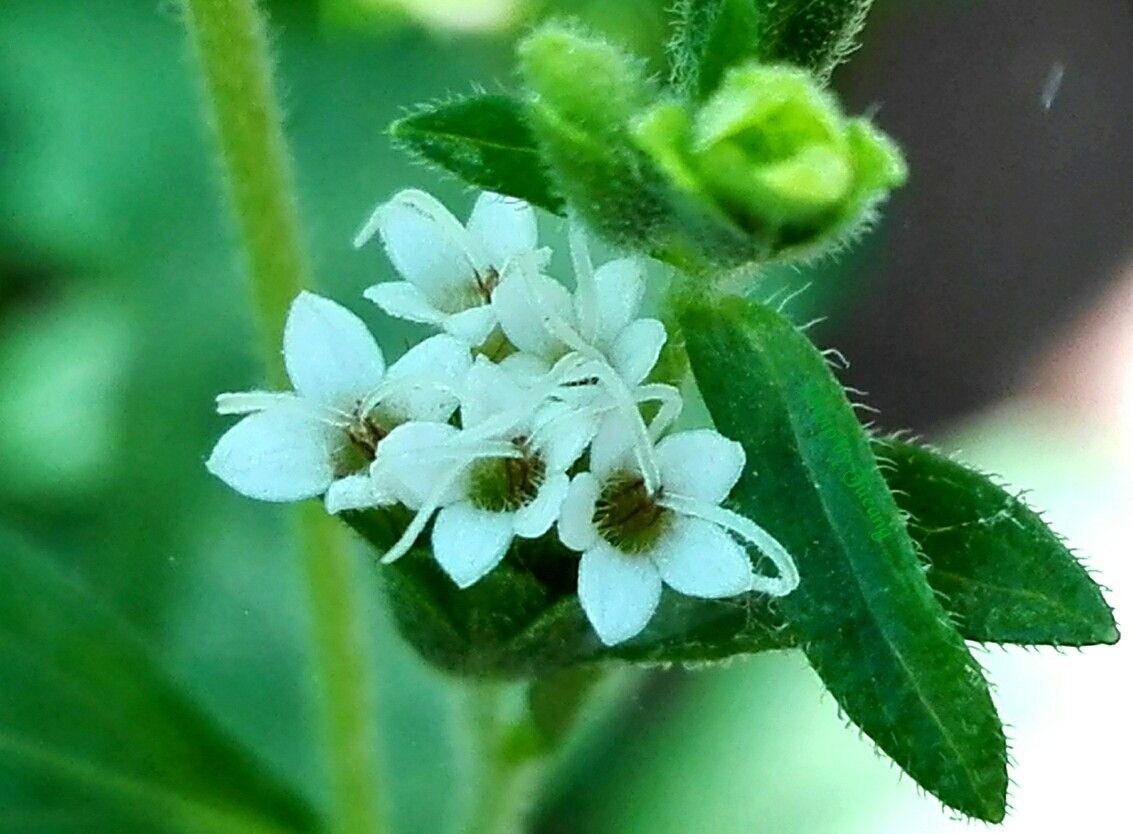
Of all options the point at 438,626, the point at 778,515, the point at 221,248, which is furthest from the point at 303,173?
the point at 778,515

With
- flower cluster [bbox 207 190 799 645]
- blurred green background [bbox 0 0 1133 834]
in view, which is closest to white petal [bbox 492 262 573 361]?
flower cluster [bbox 207 190 799 645]

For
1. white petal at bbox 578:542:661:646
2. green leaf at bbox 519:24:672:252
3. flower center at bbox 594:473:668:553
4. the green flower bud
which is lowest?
white petal at bbox 578:542:661:646

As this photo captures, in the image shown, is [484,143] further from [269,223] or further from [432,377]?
[269,223]

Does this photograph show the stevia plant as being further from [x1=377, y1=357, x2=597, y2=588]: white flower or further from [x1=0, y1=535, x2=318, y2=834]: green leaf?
[x1=0, y1=535, x2=318, y2=834]: green leaf

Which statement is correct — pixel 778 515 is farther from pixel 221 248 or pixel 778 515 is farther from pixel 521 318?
pixel 221 248

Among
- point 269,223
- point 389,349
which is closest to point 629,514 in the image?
point 269,223

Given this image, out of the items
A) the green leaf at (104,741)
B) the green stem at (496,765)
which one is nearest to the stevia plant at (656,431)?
the green stem at (496,765)
